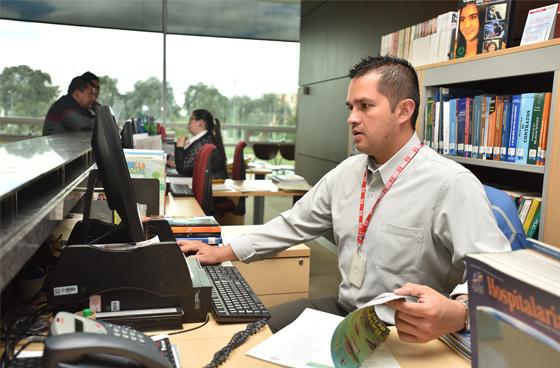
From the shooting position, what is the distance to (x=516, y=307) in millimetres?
615

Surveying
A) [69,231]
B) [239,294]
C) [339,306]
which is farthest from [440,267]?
[69,231]

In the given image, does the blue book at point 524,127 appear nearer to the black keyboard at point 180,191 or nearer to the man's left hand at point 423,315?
the man's left hand at point 423,315

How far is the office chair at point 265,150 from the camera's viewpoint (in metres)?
7.64

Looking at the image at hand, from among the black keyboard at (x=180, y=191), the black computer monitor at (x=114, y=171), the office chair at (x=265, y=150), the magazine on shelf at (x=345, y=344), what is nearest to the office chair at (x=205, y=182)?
the black keyboard at (x=180, y=191)

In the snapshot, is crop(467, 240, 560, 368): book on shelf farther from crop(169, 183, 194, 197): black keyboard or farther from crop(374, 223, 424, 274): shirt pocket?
crop(169, 183, 194, 197): black keyboard

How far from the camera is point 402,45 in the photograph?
282 centimetres

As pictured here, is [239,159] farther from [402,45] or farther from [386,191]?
[386,191]

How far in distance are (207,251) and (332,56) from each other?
11.6ft

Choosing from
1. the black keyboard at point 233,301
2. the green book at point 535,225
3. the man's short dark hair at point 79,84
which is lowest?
the black keyboard at point 233,301

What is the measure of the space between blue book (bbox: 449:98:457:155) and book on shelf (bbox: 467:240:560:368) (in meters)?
1.65

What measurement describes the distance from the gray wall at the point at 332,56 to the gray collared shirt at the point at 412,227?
6.68ft

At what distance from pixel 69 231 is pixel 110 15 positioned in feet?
23.3

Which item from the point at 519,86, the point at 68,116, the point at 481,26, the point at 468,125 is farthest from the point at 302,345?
the point at 68,116

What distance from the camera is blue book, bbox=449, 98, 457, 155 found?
2.26 metres
